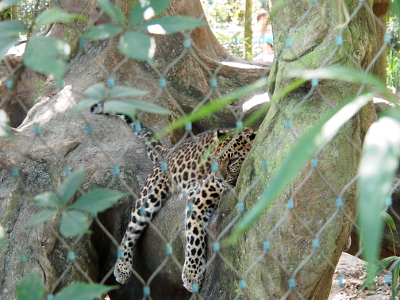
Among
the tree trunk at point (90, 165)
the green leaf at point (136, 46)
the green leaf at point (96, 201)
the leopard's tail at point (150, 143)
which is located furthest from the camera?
the leopard's tail at point (150, 143)

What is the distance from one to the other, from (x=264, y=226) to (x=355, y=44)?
782mm

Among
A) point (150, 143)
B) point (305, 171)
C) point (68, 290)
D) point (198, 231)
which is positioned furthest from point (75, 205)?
point (150, 143)

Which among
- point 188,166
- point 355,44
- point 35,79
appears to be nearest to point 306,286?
point 355,44

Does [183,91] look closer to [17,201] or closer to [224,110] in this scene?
[224,110]

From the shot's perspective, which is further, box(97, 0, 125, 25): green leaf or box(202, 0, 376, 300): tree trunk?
box(202, 0, 376, 300): tree trunk

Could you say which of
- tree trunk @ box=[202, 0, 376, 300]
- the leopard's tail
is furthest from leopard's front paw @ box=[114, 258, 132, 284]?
tree trunk @ box=[202, 0, 376, 300]

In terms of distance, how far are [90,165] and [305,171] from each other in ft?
4.99

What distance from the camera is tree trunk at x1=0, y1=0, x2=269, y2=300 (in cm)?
251

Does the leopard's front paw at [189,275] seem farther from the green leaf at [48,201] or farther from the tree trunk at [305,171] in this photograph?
the green leaf at [48,201]

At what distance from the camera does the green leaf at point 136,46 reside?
76 centimetres

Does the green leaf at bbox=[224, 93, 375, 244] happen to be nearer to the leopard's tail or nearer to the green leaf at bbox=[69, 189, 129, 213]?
the green leaf at bbox=[69, 189, 129, 213]

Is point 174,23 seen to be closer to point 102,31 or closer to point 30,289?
point 102,31

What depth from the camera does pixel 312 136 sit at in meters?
0.58

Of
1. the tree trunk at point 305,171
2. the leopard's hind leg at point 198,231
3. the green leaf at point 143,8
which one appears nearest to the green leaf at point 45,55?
the green leaf at point 143,8
